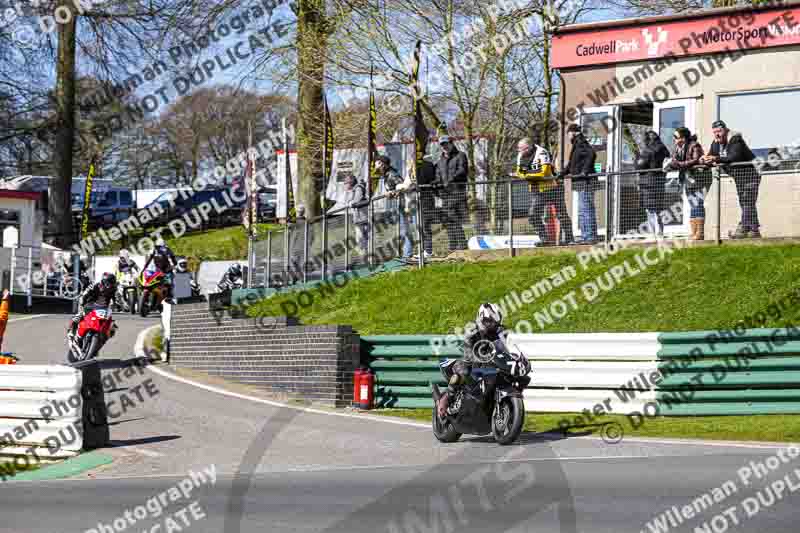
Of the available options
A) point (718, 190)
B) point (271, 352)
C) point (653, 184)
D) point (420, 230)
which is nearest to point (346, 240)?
point (420, 230)

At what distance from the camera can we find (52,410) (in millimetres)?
13992

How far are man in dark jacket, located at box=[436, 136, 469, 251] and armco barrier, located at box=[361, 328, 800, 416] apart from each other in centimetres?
445

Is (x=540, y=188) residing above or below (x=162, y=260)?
above

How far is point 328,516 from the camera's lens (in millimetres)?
8953

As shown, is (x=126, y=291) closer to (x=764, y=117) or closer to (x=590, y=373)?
(x=764, y=117)

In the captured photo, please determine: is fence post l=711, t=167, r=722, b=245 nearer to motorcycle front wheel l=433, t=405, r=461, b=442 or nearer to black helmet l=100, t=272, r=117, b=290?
motorcycle front wheel l=433, t=405, r=461, b=442

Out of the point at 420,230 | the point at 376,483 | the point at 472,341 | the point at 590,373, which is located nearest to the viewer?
the point at 376,483

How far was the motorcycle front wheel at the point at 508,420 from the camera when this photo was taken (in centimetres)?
1313

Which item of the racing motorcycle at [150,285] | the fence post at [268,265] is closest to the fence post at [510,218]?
the fence post at [268,265]

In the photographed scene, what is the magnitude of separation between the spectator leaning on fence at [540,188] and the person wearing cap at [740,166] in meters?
2.55

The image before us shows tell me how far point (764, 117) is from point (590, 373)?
6913 mm

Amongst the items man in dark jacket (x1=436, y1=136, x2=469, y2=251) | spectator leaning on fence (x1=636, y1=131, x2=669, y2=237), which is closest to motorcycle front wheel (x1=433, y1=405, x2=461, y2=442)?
spectator leaning on fence (x1=636, y1=131, x2=669, y2=237)

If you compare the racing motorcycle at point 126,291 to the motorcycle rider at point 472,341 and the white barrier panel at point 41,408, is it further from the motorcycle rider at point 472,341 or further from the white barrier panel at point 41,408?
the motorcycle rider at point 472,341

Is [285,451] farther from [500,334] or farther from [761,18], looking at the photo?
→ [761,18]
